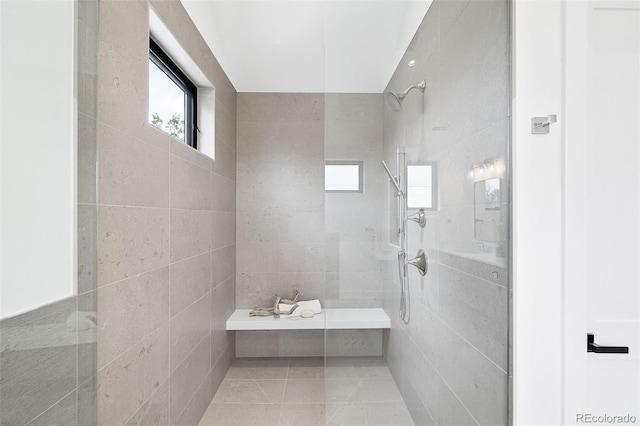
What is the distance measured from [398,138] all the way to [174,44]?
1.43 m

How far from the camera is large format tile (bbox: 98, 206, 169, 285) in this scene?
1.13 metres

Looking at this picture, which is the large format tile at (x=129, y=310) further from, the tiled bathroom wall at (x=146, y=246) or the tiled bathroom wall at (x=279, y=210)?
the tiled bathroom wall at (x=279, y=210)

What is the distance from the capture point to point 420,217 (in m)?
1.28

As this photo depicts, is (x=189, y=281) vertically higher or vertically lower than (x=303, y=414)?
higher

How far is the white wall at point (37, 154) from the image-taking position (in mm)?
632

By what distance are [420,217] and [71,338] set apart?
3.96 ft

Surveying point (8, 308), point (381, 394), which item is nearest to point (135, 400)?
point (8, 308)

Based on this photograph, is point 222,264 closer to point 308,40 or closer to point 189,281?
point 189,281

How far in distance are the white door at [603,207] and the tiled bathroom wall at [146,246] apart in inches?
63.5

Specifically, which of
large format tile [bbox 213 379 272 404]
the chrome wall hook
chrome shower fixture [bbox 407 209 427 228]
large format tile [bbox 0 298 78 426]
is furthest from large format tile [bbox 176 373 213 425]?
the chrome wall hook

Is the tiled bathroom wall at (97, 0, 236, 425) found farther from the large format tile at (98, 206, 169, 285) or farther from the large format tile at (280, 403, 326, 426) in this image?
the large format tile at (280, 403, 326, 426)

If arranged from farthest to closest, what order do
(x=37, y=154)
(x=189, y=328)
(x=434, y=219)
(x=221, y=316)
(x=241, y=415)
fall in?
(x=221, y=316) → (x=241, y=415) → (x=189, y=328) → (x=434, y=219) → (x=37, y=154)

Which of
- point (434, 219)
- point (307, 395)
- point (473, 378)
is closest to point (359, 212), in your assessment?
point (434, 219)

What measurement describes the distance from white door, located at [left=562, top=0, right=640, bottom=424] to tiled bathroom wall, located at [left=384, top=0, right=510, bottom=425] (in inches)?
7.9
